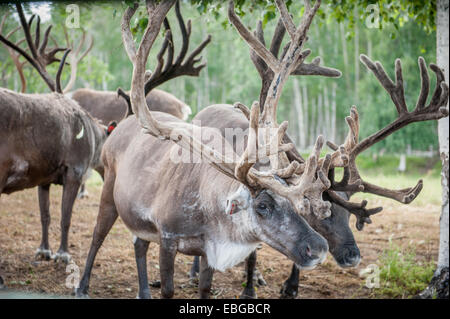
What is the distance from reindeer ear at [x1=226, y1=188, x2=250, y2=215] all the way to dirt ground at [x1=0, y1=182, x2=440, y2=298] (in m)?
1.86

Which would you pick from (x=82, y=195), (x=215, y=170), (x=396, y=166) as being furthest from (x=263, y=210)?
(x=396, y=166)

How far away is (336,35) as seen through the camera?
868 inches

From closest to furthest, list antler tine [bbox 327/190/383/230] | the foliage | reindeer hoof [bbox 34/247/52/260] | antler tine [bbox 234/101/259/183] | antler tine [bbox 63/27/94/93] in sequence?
1. antler tine [bbox 234/101/259/183]
2. antler tine [bbox 327/190/383/230]
3. reindeer hoof [bbox 34/247/52/260]
4. antler tine [bbox 63/27/94/93]
5. the foliage

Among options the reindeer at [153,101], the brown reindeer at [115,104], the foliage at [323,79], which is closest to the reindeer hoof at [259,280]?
the reindeer at [153,101]

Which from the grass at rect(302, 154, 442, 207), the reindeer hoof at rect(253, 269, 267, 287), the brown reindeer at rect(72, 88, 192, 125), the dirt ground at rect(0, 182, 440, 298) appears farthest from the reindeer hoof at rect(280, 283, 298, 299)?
the grass at rect(302, 154, 442, 207)

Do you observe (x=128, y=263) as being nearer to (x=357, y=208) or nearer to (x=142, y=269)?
(x=142, y=269)

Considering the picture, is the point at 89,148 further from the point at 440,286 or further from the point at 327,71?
the point at 440,286

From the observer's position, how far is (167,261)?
3557 mm

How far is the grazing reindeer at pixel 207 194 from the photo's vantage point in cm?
301

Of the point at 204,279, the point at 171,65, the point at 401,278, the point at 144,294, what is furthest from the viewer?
the point at 171,65

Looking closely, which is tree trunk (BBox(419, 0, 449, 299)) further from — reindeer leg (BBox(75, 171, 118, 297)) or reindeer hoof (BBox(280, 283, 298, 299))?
reindeer leg (BBox(75, 171, 118, 297))

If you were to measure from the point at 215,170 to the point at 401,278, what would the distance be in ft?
8.64

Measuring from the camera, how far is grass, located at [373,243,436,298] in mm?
4746
